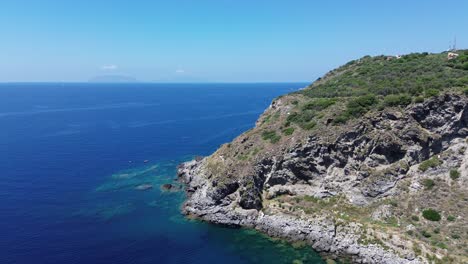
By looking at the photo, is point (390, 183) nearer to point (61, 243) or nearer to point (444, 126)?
point (444, 126)

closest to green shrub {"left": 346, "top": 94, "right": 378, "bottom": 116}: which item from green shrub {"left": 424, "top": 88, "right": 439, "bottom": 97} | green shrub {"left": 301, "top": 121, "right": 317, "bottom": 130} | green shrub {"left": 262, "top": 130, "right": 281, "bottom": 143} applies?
green shrub {"left": 301, "top": 121, "right": 317, "bottom": 130}

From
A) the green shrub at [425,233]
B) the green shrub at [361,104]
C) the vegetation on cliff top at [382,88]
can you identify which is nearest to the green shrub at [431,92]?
the vegetation on cliff top at [382,88]

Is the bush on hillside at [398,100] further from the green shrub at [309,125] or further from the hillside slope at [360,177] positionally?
the green shrub at [309,125]

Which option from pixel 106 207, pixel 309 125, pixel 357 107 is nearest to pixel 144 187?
pixel 106 207

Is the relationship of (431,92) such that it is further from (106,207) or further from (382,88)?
(106,207)

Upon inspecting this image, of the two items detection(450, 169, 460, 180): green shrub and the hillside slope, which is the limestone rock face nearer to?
the hillside slope

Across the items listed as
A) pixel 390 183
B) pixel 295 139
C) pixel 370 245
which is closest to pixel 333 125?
pixel 295 139

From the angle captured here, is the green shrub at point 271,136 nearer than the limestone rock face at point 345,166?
No
